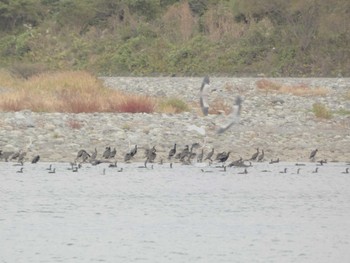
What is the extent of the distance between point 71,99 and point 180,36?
91.9 ft

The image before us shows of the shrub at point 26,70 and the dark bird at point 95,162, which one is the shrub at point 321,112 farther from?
the shrub at point 26,70

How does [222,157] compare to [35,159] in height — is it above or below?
above

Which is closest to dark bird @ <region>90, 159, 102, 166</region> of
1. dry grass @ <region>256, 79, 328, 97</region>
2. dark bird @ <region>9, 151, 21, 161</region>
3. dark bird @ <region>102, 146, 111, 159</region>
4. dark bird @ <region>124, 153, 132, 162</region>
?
dark bird @ <region>102, 146, 111, 159</region>

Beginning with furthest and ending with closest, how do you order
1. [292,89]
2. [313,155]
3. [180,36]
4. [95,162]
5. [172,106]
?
[180,36], [292,89], [172,106], [313,155], [95,162]

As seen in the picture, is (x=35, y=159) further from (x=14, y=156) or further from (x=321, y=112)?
(x=321, y=112)

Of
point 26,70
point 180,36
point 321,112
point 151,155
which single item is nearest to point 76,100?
point 321,112

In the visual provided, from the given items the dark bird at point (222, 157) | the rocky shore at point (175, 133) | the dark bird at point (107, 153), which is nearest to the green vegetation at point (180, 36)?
the rocky shore at point (175, 133)

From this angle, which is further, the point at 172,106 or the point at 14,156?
the point at 172,106

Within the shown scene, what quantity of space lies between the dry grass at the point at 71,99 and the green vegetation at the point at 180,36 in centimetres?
1672

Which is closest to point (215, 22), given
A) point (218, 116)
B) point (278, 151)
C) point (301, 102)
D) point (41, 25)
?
point (41, 25)

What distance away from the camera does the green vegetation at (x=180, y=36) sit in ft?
179

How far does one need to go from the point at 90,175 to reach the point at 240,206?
4259 millimetres

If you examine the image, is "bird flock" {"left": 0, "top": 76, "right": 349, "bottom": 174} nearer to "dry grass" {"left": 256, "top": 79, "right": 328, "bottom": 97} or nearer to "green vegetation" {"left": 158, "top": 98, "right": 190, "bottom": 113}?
"green vegetation" {"left": 158, "top": 98, "right": 190, "bottom": 113}

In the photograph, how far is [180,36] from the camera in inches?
2314
